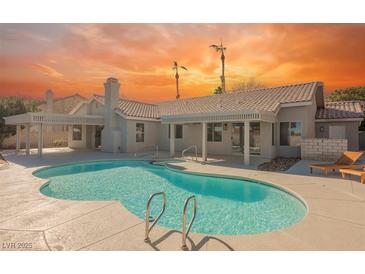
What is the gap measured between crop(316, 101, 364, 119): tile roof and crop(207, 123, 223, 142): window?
25.8 ft

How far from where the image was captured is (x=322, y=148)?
1369 cm

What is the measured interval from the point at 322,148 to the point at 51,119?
19182 mm

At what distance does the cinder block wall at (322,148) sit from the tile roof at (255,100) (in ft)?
8.98

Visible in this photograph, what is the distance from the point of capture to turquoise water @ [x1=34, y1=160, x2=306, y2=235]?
19.4 feet

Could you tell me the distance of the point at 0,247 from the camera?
13.3 feet

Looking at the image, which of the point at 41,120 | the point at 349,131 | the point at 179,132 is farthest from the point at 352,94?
the point at 41,120

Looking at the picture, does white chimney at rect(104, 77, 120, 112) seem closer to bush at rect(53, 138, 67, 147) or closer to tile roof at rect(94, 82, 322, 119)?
tile roof at rect(94, 82, 322, 119)

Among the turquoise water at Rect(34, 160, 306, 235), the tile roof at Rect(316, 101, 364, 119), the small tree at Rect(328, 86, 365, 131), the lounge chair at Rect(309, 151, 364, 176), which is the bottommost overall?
the turquoise water at Rect(34, 160, 306, 235)

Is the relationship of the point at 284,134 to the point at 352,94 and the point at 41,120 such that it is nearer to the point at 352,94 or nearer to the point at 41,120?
the point at 41,120

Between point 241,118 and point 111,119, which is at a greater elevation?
point 111,119

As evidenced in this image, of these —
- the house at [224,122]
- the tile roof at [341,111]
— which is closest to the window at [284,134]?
the house at [224,122]

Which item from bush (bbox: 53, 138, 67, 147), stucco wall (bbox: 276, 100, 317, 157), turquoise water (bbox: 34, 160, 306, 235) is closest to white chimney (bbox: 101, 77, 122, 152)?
turquoise water (bbox: 34, 160, 306, 235)

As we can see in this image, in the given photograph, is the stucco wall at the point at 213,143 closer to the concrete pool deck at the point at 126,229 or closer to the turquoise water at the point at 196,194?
the turquoise water at the point at 196,194
